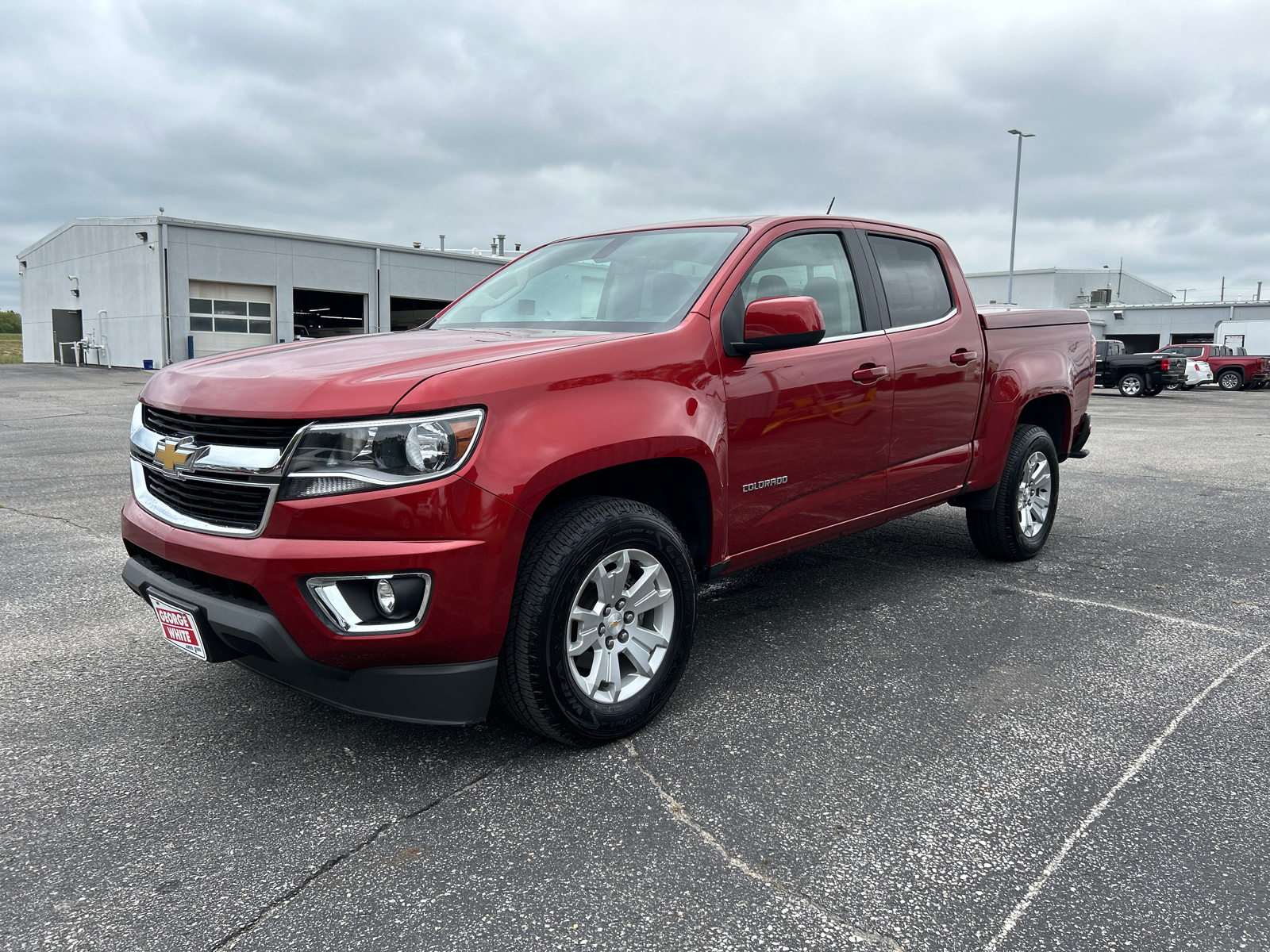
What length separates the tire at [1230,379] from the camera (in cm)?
3234

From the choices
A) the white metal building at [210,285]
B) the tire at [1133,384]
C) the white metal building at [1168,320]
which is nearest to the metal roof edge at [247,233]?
the white metal building at [210,285]

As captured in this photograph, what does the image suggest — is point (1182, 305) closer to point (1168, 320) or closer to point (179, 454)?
point (1168, 320)

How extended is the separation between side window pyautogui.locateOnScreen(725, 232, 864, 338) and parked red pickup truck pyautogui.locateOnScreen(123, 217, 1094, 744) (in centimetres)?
1

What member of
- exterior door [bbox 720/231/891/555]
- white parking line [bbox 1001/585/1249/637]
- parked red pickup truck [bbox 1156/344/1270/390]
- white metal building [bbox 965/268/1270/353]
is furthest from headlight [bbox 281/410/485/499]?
white metal building [bbox 965/268/1270/353]

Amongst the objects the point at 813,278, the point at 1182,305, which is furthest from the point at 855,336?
the point at 1182,305

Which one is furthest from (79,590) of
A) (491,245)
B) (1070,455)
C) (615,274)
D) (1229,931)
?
(491,245)

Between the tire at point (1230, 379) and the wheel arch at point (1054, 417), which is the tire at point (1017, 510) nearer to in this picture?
the wheel arch at point (1054, 417)

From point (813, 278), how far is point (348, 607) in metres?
2.44

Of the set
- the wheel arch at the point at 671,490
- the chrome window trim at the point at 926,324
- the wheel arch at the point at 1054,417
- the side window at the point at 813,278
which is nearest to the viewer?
the wheel arch at the point at 671,490

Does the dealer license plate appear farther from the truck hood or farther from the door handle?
the door handle

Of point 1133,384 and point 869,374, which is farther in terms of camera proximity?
point 1133,384

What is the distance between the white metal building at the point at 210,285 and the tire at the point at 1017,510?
24.4 m

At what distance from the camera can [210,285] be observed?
31109 mm

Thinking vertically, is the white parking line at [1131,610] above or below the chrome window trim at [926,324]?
below
